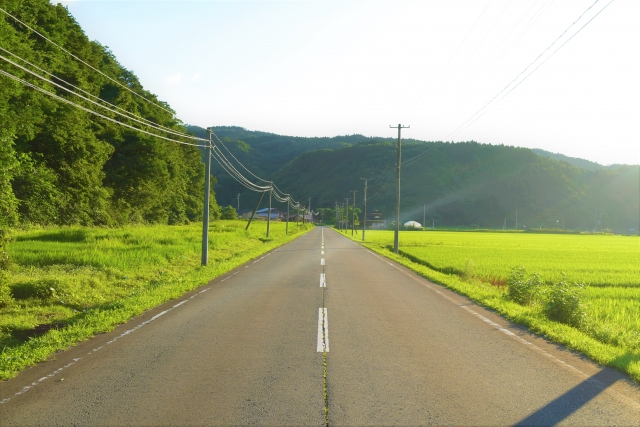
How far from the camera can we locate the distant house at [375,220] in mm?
128975

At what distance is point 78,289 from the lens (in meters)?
11.0

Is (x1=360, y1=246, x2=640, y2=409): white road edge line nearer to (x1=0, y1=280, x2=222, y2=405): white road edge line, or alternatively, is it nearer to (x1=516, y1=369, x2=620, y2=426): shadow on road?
(x1=516, y1=369, x2=620, y2=426): shadow on road

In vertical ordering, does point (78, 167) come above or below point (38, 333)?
above

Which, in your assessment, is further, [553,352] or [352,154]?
[352,154]

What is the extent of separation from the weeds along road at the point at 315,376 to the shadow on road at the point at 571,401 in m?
0.02

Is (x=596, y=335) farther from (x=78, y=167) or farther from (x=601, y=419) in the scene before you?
(x=78, y=167)

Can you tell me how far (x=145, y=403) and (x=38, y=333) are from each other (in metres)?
4.47

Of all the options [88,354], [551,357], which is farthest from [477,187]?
[88,354]

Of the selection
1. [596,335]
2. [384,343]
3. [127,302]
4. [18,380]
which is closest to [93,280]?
[127,302]

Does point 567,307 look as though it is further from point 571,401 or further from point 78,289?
point 78,289

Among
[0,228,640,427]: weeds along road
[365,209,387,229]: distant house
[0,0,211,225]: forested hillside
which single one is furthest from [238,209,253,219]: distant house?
[0,228,640,427]: weeds along road

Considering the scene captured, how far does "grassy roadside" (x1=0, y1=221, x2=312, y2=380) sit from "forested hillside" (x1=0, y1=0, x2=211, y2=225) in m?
2.19

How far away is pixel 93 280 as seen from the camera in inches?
473

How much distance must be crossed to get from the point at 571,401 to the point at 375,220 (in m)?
128
